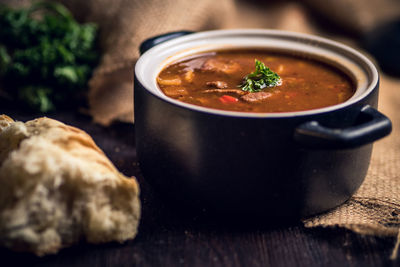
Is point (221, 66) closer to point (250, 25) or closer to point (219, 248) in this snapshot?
point (219, 248)

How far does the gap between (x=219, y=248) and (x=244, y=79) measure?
0.83m

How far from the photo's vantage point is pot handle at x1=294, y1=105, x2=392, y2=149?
179cm

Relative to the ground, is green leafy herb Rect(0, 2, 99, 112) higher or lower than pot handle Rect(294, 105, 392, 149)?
lower

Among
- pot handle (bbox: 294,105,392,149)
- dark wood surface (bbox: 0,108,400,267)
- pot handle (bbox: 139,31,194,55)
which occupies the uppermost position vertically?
pot handle (bbox: 294,105,392,149)

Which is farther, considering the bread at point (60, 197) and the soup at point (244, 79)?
the soup at point (244, 79)

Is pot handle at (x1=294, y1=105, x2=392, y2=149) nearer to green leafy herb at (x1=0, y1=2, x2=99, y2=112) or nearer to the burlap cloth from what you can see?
the burlap cloth

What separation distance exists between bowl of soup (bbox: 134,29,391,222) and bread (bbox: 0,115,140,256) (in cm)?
25

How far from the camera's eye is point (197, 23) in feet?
11.4

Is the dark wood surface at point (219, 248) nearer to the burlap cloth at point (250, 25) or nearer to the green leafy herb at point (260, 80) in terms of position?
the burlap cloth at point (250, 25)

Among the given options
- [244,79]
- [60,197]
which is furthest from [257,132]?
[60,197]

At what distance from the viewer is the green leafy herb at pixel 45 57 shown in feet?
10.5

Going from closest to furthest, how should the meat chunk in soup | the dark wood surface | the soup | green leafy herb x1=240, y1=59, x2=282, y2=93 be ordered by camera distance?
the dark wood surface, the soup, green leafy herb x1=240, y1=59, x2=282, y2=93, the meat chunk in soup

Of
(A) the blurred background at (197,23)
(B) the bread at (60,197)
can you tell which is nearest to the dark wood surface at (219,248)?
(B) the bread at (60,197)

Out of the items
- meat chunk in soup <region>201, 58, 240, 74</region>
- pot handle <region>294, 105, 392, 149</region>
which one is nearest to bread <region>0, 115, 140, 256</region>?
pot handle <region>294, 105, 392, 149</region>
